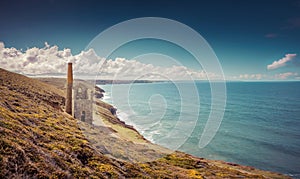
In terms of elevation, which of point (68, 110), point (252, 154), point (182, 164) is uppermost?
point (68, 110)

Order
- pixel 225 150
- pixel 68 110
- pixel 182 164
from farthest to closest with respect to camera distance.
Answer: pixel 225 150 → pixel 68 110 → pixel 182 164

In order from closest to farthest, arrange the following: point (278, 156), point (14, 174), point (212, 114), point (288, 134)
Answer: point (14, 174) < point (278, 156) < point (288, 134) < point (212, 114)

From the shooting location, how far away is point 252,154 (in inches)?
1932

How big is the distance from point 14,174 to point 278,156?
56026 mm

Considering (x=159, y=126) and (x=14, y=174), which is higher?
(x=14, y=174)

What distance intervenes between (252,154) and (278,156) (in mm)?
5721

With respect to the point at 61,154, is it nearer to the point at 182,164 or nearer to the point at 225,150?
the point at 182,164

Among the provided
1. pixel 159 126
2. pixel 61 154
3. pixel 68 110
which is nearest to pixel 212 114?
pixel 159 126

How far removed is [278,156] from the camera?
155 feet

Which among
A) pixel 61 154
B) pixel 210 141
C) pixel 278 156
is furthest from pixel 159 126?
pixel 61 154

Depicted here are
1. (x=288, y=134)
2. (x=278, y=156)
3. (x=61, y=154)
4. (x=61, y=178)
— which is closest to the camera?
(x=61, y=178)

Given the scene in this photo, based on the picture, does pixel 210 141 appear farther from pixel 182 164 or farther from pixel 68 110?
pixel 68 110

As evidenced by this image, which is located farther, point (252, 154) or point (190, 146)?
point (190, 146)

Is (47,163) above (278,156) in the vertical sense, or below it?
above
